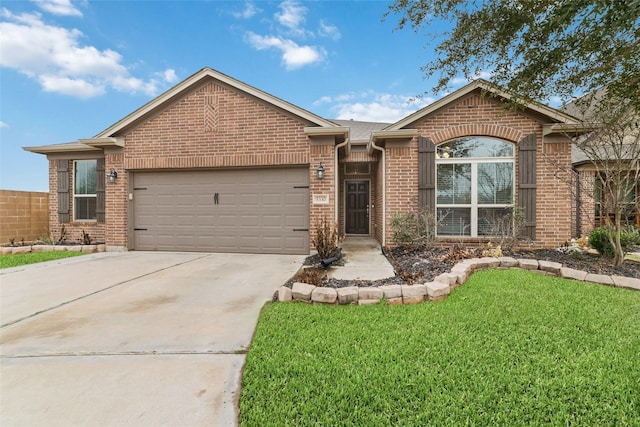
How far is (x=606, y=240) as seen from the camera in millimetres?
5680

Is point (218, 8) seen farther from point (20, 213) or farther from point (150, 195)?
point (20, 213)

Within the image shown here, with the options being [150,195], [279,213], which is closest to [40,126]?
[150,195]

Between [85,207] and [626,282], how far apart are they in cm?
1357

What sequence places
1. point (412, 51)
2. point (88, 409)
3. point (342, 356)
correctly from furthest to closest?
1. point (412, 51)
2. point (342, 356)
3. point (88, 409)

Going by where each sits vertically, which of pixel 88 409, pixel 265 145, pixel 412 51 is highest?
pixel 412 51

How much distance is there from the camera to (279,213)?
7438mm

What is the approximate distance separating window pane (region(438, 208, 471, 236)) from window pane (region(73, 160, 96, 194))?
428 inches

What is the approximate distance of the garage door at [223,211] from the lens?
7391 millimetres

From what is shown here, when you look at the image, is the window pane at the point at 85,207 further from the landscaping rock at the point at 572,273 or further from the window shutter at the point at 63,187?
the landscaping rock at the point at 572,273

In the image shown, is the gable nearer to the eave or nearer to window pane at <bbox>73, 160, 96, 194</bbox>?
the eave

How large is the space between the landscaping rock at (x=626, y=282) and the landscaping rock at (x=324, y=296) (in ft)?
14.7

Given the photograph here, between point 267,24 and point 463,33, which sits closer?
point 463,33

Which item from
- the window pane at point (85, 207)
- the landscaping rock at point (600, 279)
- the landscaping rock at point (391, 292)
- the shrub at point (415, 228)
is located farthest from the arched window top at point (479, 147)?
the window pane at point (85, 207)

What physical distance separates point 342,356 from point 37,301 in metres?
4.43
